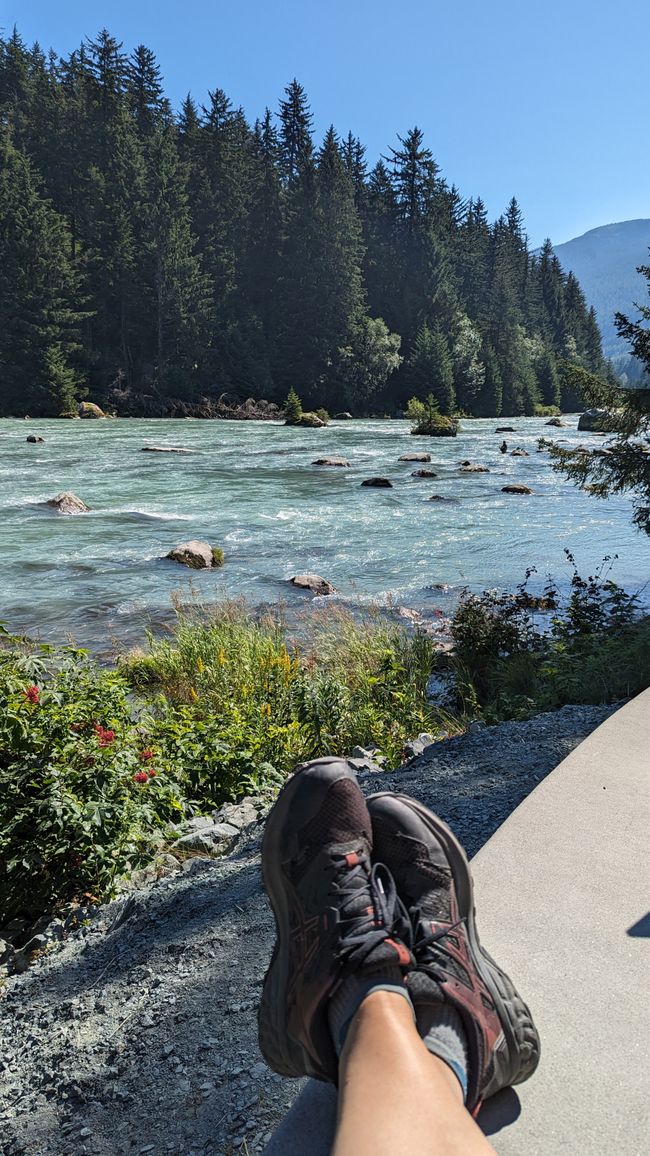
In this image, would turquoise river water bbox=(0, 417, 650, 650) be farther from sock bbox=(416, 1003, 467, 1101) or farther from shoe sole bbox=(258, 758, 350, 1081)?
sock bbox=(416, 1003, 467, 1101)

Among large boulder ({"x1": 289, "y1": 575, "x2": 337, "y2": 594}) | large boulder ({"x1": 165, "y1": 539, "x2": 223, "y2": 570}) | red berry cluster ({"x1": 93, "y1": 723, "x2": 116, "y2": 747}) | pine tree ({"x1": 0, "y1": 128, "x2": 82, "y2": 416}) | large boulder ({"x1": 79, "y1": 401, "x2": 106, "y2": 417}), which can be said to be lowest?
large boulder ({"x1": 289, "y1": 575, "x2": 337, "y2": 594})

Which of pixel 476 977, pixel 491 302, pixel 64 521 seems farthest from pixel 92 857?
pixel 491 302

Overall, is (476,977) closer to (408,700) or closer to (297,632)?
(408,700)

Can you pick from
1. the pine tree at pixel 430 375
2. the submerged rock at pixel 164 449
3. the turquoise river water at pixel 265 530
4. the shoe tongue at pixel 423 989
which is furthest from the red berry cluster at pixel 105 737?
the pine tree at pixel 430 375

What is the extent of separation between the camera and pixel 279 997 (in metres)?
1.64

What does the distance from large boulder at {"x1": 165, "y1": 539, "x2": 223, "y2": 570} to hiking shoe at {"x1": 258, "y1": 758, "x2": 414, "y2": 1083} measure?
937 cm

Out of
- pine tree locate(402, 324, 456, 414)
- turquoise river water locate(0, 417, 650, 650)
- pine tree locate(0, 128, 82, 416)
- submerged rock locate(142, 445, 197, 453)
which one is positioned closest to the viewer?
turquoise river water locate(0, 417, 650, 650)

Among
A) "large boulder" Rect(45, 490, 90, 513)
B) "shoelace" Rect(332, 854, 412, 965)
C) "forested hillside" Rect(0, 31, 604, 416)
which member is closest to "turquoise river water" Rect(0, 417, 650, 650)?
"large boulder" Rect(45, 490, 90, 513)

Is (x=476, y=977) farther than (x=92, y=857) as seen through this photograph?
No

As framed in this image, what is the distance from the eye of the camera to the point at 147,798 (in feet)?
11.6

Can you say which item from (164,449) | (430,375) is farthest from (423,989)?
(430,375)

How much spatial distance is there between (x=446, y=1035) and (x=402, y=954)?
0.54ft

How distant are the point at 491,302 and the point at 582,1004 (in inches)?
3210

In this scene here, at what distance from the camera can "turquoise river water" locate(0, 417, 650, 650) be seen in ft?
32.4
